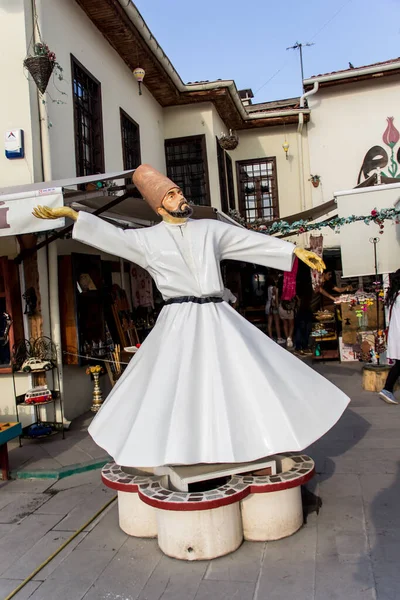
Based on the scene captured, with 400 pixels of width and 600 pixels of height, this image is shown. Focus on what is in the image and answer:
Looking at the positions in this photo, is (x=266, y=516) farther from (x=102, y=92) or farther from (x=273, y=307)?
(x=273, y=307)

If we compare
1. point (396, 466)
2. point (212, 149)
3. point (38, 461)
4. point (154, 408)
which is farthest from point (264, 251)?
point (212, 149)

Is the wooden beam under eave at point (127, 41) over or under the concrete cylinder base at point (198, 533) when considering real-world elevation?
over

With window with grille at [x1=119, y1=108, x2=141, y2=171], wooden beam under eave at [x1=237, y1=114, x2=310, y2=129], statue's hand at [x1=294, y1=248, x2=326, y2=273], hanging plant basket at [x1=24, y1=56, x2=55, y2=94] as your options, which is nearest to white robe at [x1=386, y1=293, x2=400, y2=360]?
statue's hand at [x1=294, y1=248, x2=326, y2=273]

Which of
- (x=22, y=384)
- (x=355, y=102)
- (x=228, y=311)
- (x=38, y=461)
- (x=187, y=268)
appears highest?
(x=355, y=102)

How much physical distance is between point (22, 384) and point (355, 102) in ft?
32.8

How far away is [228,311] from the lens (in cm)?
353

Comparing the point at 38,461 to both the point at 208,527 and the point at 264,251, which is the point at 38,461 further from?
the point at 264,251

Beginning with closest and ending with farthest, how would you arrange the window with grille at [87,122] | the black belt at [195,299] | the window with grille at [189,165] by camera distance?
the black belt at [195,299], the window with grille at [87,122], the window with grille at [189,165]

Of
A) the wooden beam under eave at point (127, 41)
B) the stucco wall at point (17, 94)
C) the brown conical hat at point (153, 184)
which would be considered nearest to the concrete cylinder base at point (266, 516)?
the brown conical hat at point (153, 184)

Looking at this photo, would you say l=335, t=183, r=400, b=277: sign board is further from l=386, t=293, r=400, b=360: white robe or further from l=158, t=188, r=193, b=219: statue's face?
l=158, t=188, r=193, b=219: statue's face

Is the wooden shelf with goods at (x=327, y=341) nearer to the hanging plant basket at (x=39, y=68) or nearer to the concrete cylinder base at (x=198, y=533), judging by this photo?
the hanging plant basket at (x=39, y=68)

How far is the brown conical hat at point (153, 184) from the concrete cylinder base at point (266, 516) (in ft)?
6.61

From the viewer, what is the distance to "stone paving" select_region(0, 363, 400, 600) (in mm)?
2748

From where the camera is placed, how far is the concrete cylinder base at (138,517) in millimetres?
3391
